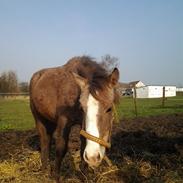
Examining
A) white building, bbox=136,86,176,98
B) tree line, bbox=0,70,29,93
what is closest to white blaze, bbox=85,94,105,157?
tree line, bbox=0,70,29,93

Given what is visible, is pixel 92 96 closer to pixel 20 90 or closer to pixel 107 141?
pixel 107 141

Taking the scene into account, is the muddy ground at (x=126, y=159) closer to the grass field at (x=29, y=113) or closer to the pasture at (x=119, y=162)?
the pasture at (x=119, y=162)

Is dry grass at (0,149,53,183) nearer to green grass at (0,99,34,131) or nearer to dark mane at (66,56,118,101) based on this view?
dark mane at (66,56,118,101)

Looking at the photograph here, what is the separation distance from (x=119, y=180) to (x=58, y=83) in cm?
212

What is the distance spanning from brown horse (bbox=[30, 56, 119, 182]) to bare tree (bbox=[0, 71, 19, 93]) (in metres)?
43.9

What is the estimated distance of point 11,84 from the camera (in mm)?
50406

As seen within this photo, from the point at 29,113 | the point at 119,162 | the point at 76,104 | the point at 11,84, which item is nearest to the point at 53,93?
the point at 76,104

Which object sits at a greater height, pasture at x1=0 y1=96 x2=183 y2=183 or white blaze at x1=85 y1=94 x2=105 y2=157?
white blaze at x1=85 y1=94 x2=105 y2=157

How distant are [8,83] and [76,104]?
47.2 metres

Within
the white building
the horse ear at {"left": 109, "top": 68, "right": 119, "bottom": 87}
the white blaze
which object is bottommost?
the white building

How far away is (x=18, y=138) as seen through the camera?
979 cm

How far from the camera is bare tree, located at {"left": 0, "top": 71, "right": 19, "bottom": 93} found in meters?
49.7

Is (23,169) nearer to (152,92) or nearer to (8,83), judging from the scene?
(8,83)

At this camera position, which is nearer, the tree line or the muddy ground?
the muddy ground
